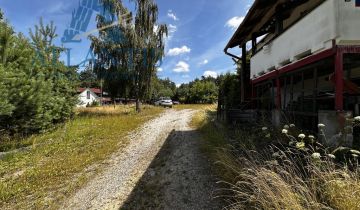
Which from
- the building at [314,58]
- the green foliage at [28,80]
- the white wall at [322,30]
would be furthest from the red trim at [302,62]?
the green foliage at [28,80]

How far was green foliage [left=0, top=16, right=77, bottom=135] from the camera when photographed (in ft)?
26.8

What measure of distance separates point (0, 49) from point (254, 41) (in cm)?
1062

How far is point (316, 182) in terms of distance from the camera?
137 inches

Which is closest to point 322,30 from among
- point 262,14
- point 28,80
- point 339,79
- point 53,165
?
point 339,79

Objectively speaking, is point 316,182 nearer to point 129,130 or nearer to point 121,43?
point 129,130

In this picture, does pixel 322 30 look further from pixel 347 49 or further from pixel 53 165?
pixel 53 165

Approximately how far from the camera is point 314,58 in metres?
5.95

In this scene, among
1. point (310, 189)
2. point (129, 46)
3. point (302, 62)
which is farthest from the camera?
point (129, 46)

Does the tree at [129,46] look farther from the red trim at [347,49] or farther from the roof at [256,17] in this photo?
the red trim at [347,49]

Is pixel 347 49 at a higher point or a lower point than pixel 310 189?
higher

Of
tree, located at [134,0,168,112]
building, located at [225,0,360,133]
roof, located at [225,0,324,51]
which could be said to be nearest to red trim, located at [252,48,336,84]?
building, located at [225,0,360,133]

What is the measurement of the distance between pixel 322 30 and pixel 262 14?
511 centimetres

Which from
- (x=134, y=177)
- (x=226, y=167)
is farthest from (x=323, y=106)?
(x=134, y=177)

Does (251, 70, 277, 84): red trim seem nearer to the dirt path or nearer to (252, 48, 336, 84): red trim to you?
(252, 48, 336, 84): red trim
